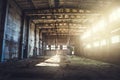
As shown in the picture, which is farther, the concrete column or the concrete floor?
the concrete column

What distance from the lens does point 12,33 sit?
11367mm

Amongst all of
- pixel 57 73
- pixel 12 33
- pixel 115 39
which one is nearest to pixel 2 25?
pixel 12 33

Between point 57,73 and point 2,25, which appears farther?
point 2,25

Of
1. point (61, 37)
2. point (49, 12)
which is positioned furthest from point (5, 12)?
point (61, 37)

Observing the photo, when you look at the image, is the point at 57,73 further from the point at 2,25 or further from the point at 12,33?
the point at 12,33

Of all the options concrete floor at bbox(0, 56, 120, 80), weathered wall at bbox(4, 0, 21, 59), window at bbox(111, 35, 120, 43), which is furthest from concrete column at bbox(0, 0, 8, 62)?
window at bbox(111, 35, 120, 43)

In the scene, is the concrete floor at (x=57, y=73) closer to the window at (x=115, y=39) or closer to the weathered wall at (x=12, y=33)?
the window at (x=115, y=39)

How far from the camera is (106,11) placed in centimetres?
1208

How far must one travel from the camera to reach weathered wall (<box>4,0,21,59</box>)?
406 inches

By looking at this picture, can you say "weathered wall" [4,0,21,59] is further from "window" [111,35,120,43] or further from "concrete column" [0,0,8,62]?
"window" [111,35,120,43]

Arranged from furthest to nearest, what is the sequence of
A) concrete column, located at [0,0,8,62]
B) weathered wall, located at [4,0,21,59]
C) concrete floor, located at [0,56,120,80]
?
1. weathered wall, located at [4,0,21,59]
2. concrete column, located at [0,0,8,62]
3. concrete floor, located at [0,56,120,80]

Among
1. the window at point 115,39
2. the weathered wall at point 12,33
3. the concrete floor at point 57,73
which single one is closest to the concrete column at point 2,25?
the weathered wall at point 12,33

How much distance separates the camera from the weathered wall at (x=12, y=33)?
10.3 m

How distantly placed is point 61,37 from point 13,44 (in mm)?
18446
